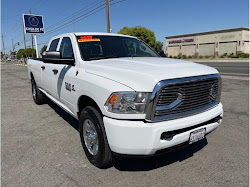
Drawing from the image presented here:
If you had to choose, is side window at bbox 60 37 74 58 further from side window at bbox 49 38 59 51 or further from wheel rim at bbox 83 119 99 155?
wheel rim at bbox 83 119 99 155

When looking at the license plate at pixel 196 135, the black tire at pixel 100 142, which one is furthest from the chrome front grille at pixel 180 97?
the black tire at pixel 100 142

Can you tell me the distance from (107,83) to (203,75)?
1168mm

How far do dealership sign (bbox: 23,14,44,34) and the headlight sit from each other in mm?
24431

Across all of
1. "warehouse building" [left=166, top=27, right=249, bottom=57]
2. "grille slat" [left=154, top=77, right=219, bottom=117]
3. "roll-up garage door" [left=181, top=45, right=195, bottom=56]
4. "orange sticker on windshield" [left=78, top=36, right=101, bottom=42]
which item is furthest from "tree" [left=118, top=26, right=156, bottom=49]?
"grille slat" [left=154, top=77, right=219, bottom=117]

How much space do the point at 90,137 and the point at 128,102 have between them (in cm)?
96

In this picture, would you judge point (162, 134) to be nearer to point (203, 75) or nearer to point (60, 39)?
point (203, 75)

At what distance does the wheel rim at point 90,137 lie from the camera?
2.67 meters

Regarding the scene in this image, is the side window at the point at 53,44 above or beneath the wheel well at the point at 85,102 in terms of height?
above

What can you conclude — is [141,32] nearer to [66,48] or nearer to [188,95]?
[66,48]

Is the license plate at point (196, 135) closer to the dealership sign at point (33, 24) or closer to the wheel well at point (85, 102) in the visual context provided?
the wheel well at point (85, 102)

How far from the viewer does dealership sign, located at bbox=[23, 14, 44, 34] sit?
23106 mm

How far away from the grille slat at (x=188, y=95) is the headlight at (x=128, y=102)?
156mm

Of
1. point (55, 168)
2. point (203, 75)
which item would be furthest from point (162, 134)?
point (55, 168)

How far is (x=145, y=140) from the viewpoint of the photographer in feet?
6.86
